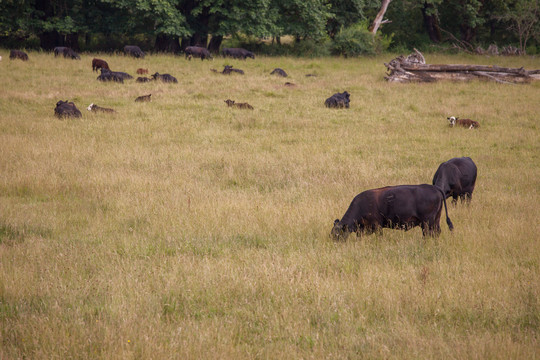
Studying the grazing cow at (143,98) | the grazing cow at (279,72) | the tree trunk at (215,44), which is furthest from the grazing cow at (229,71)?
the tree trunk at (215,44)

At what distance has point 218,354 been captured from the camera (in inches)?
159

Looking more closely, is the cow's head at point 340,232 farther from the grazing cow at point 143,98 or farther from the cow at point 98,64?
the cow at point 98,64

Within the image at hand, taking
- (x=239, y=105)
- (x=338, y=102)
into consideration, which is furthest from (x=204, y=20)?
(x=338, y=102)

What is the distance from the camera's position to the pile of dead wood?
23.3m

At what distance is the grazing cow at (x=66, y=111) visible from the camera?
15242 millimetres

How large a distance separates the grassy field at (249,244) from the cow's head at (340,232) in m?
0.14

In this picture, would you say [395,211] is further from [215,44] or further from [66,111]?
[215,44]

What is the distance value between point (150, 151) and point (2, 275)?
7186mm

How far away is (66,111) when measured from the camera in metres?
15.3

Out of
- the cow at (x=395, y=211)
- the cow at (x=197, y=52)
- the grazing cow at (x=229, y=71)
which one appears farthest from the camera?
the cow at (x=197, y=52)

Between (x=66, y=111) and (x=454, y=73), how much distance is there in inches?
719

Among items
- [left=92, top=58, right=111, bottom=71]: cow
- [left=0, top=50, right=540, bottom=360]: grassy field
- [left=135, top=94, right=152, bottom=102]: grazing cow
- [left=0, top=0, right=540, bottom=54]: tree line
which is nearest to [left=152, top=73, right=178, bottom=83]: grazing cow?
[left=92, top=58, right=111, bottom=71]: cow

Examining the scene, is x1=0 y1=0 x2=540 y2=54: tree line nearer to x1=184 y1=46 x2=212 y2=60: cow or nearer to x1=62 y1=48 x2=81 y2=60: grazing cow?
x1=184 y1=46 x2=212 y2=60: cow

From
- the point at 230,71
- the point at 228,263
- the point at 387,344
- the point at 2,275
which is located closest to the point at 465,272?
the point at 387,344
